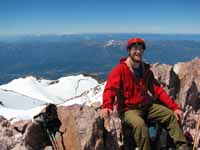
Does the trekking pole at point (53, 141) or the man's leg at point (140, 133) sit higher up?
the man's leg at point (140, 133)

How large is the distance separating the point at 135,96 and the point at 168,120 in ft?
3.60

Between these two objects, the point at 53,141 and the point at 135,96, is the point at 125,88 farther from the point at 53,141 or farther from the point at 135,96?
the point at 53,141

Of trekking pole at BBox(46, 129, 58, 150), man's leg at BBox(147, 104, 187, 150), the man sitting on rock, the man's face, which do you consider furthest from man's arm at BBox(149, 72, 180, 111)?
trekking pole at BBox(46, 129, 58, 150)

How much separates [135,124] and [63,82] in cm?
3878

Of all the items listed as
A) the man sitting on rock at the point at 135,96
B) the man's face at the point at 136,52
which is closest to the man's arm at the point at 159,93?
the man sitting on rock at the point at 135,96

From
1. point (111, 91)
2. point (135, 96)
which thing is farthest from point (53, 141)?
point (135, 96)

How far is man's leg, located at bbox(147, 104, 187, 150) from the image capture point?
9.46 m

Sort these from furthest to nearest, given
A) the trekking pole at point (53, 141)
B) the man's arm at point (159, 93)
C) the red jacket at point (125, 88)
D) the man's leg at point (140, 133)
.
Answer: the man's arm at point (159, 93) → the red jacket at point (125, 88) → the trekking pole at point (53, 141) → the man's leg at point (140, 133)

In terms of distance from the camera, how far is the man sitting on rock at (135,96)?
9695 mm

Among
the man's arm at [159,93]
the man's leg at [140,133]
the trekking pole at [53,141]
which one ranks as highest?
the man's arm at [159,93]

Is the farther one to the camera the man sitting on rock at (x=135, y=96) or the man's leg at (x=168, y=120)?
the man sitting on rock at (x=135, y=96)

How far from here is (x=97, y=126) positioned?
992 centimetres

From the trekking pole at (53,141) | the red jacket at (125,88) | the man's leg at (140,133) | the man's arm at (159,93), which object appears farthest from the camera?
the man's arm at (159,93)

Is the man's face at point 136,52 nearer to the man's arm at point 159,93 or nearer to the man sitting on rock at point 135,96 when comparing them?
the man sitting on rock at point 135,96
